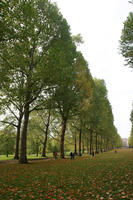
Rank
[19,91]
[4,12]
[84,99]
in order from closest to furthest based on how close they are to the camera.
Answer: [4,12] → [19,91] → [84,99]

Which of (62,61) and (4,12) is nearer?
(4,12)

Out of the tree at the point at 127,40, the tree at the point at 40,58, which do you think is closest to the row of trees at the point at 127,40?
the tree at the point at 127,40

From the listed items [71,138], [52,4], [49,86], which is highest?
[52,4]

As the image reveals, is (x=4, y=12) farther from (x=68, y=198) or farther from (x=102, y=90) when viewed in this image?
(x=102, y=90)

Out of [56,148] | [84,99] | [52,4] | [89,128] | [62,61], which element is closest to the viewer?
[62,61]

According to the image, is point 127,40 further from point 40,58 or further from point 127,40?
point 40,58

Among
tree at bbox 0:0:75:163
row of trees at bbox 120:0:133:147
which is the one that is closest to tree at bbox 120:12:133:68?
row of trees at bbox 120:0:133:147

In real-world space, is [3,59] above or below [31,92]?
above

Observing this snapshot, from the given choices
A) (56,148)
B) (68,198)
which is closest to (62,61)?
(68,198)

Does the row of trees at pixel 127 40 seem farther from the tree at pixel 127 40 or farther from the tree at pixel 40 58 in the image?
the tree at pixel 40 58

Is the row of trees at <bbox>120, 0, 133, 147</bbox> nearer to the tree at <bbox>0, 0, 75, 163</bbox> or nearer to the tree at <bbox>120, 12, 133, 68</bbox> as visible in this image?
the tree at <bbox>120, 12, 133, 68</bbox>

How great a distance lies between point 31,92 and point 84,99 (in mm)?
14292

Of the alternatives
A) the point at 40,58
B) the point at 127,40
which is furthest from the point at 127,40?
the point at 40,58

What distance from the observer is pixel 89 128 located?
49156 mm
